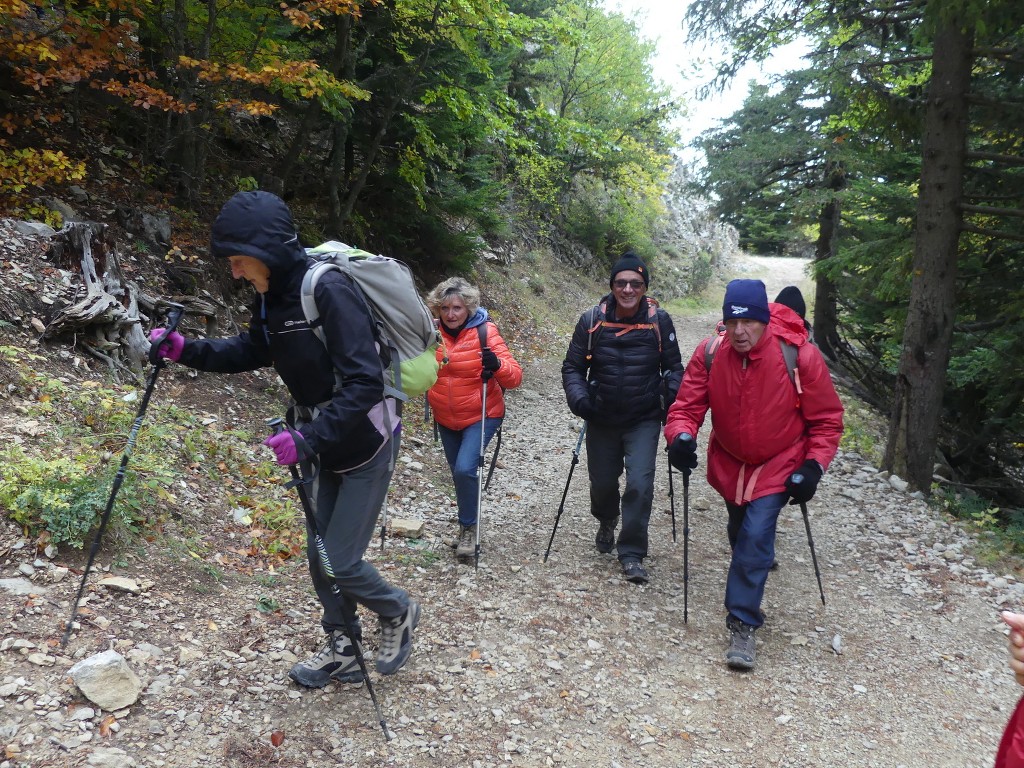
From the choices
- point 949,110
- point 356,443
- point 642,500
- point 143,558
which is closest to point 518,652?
point 642,500

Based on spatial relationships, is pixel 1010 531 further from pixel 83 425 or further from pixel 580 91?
pixel 580 91

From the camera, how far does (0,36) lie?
22.2 feet

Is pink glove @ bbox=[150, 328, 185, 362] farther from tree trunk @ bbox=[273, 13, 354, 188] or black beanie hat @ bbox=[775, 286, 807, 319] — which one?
tree trunk @ bbox=[273, 13, 354, 188]

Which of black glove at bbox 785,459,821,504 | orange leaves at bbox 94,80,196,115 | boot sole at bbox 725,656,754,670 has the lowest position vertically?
boot sole at bbox 725,656,754,670

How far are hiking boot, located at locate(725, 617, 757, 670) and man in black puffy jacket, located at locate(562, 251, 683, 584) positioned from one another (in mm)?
1173

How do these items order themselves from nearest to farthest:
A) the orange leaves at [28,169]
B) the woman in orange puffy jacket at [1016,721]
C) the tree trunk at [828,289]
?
the woman in orange puffy jacket at [1016,721], the orange leaves at [28,169], the tree trunk at [828,289]

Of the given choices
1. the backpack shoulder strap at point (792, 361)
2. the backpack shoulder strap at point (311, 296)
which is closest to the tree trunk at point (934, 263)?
the backpack shoulder strap at point (792, 361)

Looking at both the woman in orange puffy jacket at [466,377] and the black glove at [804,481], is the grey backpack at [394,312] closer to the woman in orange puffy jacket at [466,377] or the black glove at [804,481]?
the woman in orange puffy jacket at [466,377]

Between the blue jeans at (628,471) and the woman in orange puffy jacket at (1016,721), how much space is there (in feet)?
12.9

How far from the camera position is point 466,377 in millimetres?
6227

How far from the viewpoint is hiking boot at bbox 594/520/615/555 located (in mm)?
6621

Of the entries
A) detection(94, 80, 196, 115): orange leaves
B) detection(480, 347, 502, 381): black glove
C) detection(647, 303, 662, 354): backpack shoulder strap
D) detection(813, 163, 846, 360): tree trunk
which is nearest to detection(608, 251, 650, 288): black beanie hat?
detection(647, 303, 662, 354): backpack shoulder strap

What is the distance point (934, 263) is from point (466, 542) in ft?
21.6

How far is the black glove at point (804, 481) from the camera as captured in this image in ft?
15.5
